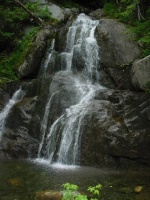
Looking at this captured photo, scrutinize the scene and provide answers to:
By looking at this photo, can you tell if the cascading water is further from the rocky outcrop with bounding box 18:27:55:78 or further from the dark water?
the rocky outcrop with bounding box 18:27:55:78

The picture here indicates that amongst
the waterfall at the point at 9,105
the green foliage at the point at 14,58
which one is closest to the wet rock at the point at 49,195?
the waterfall at the point at 9,105

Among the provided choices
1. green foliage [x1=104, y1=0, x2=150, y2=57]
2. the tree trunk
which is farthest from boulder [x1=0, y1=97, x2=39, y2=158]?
the tree trunk

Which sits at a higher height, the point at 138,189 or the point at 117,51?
the point at 117,51

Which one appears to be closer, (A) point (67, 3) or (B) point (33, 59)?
(B) point (33, 59)

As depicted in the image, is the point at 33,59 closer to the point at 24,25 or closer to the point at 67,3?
the point at 24,25

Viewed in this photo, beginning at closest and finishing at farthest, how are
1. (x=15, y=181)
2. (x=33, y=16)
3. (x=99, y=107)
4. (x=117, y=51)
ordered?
(x=15, y=181)
(x=99, y=107)
(x=117, y=51)
(x=33, y=16)

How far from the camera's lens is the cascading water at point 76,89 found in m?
12.1

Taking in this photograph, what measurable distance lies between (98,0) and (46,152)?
1810 centimetres

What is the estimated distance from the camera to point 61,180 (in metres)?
9.46

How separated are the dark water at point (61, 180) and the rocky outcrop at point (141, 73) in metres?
4.30

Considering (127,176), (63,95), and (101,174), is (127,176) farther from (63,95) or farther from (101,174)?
(63,95)

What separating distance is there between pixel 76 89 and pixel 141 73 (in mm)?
3445

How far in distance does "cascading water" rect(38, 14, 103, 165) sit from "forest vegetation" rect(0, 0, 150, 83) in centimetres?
253

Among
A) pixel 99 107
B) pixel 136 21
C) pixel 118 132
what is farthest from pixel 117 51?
pixel 118 132
